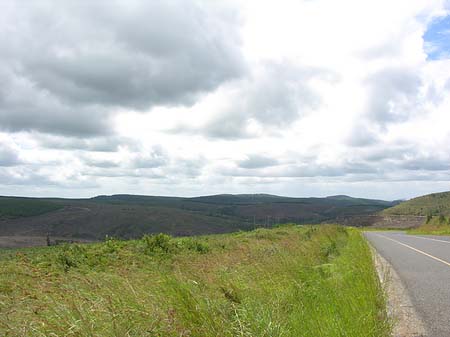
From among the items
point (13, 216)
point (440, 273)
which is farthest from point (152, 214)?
point (440, 273)

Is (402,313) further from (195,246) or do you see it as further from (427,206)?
(427,206)

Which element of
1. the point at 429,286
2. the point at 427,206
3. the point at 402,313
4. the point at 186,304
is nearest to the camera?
the point at 186,304

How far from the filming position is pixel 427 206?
403 feet

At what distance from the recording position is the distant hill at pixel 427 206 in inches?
4417

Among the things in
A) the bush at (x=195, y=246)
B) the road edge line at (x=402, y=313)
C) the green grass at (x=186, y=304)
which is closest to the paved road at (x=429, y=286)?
the road edge line at (x=402, y=313)

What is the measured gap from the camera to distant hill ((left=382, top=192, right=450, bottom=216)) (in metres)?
112

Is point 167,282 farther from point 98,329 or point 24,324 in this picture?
point 24,324

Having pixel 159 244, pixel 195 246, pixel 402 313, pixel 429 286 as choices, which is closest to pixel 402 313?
pixel 402 313

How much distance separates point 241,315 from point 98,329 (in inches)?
72.1

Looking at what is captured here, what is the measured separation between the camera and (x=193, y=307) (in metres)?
5.40

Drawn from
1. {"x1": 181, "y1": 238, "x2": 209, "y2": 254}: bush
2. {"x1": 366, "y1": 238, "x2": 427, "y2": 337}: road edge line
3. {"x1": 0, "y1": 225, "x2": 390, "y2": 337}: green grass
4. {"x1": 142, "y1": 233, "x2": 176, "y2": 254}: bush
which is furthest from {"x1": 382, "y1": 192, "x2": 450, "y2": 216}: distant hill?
{"x1": 0, "y1": 225, "x2": 390, "y2": 337}: green grass

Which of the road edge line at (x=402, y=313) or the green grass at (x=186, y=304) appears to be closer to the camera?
the green grass at (x=186, y=304)

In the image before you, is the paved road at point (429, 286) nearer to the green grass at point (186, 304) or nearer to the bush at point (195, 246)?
the green grass at point (186, 304)

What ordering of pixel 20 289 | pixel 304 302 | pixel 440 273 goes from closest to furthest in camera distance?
pixel 20 289 → pixel 304 302 → pixel 440 273
